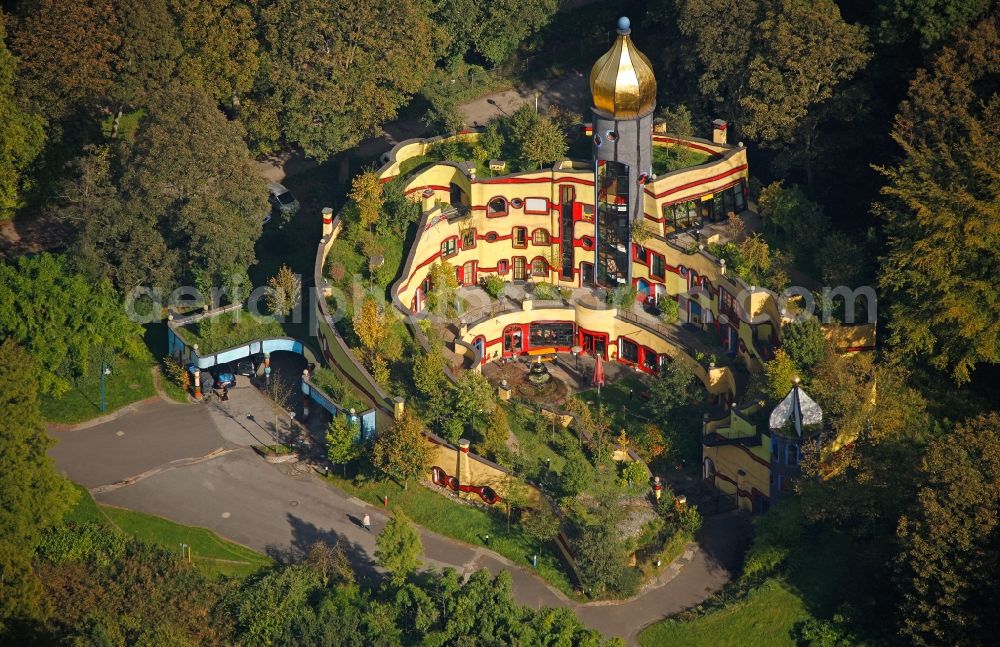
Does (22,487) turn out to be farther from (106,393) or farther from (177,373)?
(177,373)

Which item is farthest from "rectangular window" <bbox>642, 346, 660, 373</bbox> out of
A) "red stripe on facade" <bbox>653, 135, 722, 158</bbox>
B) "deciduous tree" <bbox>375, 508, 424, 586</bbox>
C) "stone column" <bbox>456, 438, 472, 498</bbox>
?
"deciduous tree" <bbox>375, 508, 424, 586</bbox>

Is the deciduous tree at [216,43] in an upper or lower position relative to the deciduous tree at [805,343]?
upper

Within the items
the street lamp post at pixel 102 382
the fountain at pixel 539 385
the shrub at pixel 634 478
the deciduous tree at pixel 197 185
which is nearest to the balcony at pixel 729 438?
the shrub at pixel 634 478

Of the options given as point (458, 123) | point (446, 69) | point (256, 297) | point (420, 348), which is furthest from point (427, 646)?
point (446, 69)

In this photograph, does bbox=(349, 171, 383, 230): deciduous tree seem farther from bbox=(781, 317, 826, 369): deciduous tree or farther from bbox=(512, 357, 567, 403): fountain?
bbox=(781, 317, 826, 369): deciduous tree

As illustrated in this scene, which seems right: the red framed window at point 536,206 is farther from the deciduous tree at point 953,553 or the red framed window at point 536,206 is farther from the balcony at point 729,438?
the deciduous tree at point 953,553

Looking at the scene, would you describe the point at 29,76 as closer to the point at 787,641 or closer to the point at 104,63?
the point at 104,63

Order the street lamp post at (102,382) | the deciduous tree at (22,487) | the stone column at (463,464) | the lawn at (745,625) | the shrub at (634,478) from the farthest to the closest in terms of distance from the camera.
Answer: the street lamp post at (102,382) < the shrub at (634,478) < the stone column at (463,464) < the lawn at (745,625) < the deciduous tree at (22,487)

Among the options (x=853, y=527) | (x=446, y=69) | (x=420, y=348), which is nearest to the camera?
(x=853, y=527)
